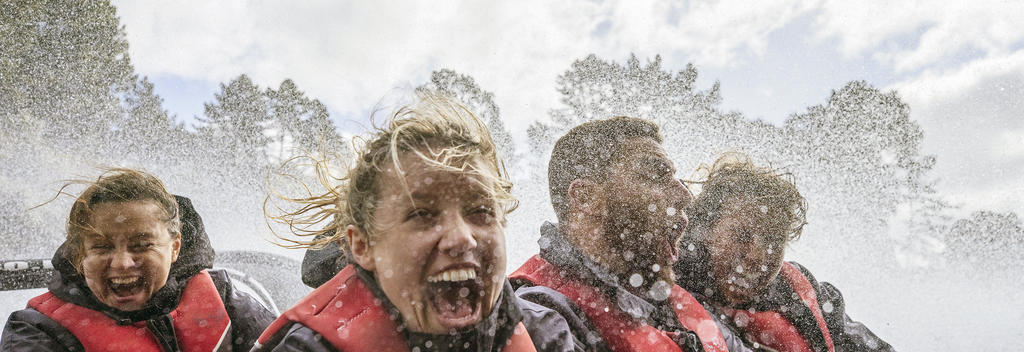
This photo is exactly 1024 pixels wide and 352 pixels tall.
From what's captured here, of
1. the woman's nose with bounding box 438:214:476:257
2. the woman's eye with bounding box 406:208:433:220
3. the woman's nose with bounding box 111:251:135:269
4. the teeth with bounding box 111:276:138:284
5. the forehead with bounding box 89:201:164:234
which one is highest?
the forehead with bounding box 89:201:164:234

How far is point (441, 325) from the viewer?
127 centimetres

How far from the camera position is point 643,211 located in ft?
6.55

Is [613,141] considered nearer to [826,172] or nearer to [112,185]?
[112,185]

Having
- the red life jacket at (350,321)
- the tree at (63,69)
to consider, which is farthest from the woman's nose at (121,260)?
the tree at (63,69)

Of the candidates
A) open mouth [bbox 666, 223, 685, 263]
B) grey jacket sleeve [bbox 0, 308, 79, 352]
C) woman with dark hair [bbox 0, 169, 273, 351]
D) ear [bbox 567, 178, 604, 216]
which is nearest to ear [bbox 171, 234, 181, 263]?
woman with dark hair [bbox 0, 169, 273, 351]

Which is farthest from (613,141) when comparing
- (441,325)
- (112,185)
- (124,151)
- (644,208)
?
(124,151)

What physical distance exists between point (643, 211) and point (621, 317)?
39 centimetres

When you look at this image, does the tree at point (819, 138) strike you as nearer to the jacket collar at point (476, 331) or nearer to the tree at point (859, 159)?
the tree at point (859, 159)

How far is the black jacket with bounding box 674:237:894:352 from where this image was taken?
2422mm

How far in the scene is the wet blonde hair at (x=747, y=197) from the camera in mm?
2504

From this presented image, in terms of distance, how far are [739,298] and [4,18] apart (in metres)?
22.4

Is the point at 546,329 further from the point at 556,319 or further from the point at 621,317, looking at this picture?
the point at 621,317

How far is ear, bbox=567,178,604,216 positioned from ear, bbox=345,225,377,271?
2.86 ft

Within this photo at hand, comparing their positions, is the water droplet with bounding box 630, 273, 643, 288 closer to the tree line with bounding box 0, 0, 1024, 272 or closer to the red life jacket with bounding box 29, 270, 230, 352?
the red life jacket with bounding box 29, 270, 230, 352
